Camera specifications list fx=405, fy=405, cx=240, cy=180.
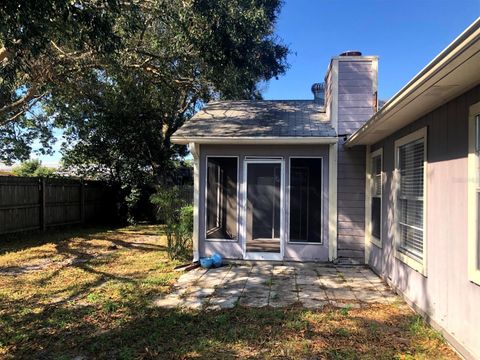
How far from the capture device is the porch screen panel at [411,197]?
5129mm

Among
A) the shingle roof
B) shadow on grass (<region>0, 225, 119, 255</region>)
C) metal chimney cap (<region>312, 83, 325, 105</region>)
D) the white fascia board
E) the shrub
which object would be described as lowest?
shadow on grass (<region>0, 225, 119, 255</region>)

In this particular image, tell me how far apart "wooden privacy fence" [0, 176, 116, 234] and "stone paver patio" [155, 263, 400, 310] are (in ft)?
21.3

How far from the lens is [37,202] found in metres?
12.2

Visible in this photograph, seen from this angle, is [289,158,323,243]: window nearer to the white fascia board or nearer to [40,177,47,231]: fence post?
the white fascia board

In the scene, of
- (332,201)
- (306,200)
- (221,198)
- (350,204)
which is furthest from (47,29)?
(350,204)

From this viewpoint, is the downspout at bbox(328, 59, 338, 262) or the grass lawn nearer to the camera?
the grass lawn

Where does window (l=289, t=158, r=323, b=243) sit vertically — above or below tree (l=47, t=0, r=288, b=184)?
below

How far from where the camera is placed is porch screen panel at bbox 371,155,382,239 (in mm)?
7332

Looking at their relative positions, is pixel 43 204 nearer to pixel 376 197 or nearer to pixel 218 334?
pixel 376 197

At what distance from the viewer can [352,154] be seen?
8.25m

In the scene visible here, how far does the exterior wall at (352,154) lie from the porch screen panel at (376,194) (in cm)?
37

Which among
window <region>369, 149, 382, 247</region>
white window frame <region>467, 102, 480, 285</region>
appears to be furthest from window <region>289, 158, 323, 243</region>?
white window frame <region>467, 102, 480, 285</region>

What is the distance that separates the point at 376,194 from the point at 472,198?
4075mm

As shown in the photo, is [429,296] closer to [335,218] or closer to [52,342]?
[335,218]
